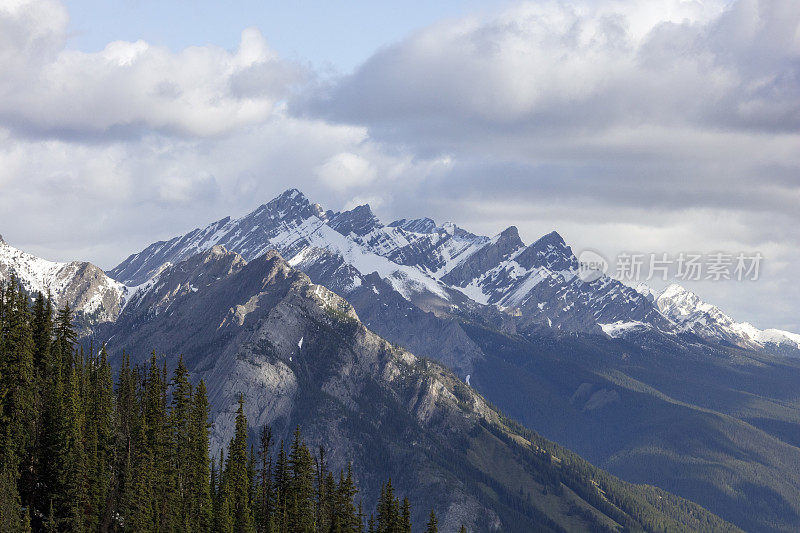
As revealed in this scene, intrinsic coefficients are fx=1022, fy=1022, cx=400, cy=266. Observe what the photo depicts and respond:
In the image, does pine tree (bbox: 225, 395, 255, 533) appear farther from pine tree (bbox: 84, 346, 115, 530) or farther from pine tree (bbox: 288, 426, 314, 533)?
pine tree (bbox: 84, 346, 115, 530)

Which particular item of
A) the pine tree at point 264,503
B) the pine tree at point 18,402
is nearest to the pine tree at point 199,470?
the pine tree at point 264,503

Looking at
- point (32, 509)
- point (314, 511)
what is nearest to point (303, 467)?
point (314, 511)

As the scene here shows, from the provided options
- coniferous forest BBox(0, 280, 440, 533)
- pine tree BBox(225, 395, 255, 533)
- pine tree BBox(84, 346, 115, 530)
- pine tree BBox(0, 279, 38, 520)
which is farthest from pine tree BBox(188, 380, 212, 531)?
pine tree BBox(0, 279, 38, 520)

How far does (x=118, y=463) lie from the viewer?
143875mm

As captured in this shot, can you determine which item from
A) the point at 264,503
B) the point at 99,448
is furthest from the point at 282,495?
the point at 99,448

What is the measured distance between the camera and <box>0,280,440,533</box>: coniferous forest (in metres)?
131

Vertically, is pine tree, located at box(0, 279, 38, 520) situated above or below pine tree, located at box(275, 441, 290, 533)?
above

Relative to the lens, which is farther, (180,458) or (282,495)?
(282,495)

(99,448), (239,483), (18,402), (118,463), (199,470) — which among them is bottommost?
(239,483)

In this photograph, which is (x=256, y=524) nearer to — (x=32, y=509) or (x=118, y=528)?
(x=118, y=528)

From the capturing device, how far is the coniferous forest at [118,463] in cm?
13088

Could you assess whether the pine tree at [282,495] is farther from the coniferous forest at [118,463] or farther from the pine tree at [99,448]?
the pine tree at [99,448]

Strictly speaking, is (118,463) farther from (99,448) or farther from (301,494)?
(301,494)

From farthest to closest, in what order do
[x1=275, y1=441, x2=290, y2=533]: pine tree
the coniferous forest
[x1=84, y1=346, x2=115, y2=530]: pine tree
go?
1. [x1=275, y1=441, x2=290, y2=533]: pine tree
2. [x1=84, y1=346, x2=115, y2=530]: pine tree
3. the coniferous forest
